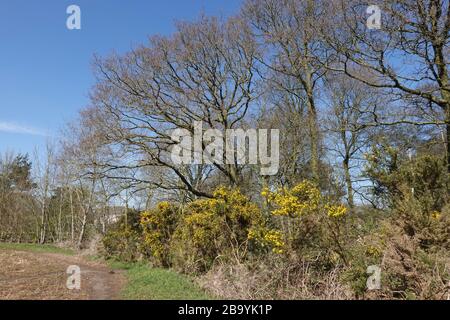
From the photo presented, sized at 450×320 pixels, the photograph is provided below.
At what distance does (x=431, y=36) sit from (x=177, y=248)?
9.30m

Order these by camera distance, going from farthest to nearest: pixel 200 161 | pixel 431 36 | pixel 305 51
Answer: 1. pixel 200 161
2. pixel 305 51
3. pixel 431 36

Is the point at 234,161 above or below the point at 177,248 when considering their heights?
above

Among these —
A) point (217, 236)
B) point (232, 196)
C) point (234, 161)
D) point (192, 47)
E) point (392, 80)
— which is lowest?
point (217, 236)

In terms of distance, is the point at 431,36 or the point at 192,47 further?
the point at 192,47

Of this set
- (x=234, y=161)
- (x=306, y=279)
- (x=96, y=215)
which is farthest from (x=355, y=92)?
(x=96, y=215)

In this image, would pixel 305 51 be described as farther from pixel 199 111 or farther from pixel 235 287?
pixel 235 287

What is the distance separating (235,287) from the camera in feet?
24.4

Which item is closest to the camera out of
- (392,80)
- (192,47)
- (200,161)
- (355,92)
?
(392,80)

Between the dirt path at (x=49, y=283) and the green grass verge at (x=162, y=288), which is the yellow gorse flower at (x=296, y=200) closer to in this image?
the green grass verge at (x=162, y=288)

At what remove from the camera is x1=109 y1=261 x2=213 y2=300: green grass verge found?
7.37 metres
